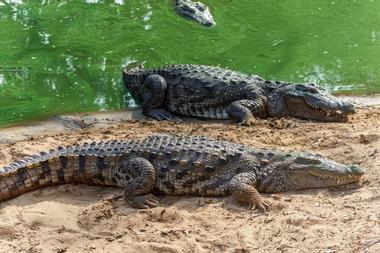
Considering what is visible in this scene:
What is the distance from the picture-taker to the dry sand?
163 inches

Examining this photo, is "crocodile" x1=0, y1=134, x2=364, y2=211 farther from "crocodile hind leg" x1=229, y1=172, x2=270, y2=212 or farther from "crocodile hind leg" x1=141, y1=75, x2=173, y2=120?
"crocodile hind leg" x1=141, y1=75, x2=173, y2=120

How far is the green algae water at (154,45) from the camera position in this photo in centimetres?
800

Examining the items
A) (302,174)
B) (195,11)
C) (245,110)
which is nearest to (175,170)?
(302,174)

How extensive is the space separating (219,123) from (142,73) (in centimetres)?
137

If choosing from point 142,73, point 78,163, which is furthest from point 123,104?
point 78,163

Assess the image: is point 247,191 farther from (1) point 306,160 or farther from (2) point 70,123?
(2) point 70,123

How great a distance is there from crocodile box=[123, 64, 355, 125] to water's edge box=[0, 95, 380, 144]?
21 centimetres

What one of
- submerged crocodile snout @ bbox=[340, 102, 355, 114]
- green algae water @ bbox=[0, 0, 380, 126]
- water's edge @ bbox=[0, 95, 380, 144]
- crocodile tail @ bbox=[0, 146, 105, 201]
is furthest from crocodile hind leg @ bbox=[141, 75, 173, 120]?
crocodile tail @ bbox=[0, 146, 105, 201]

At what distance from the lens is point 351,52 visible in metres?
9.16

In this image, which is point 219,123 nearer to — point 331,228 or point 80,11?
point 331,228

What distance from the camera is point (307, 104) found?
7.20 metres

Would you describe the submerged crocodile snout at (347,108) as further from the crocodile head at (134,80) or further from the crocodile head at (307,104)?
the crocodile head at (134,80)

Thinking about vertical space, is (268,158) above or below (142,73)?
below

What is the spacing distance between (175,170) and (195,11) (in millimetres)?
5704
